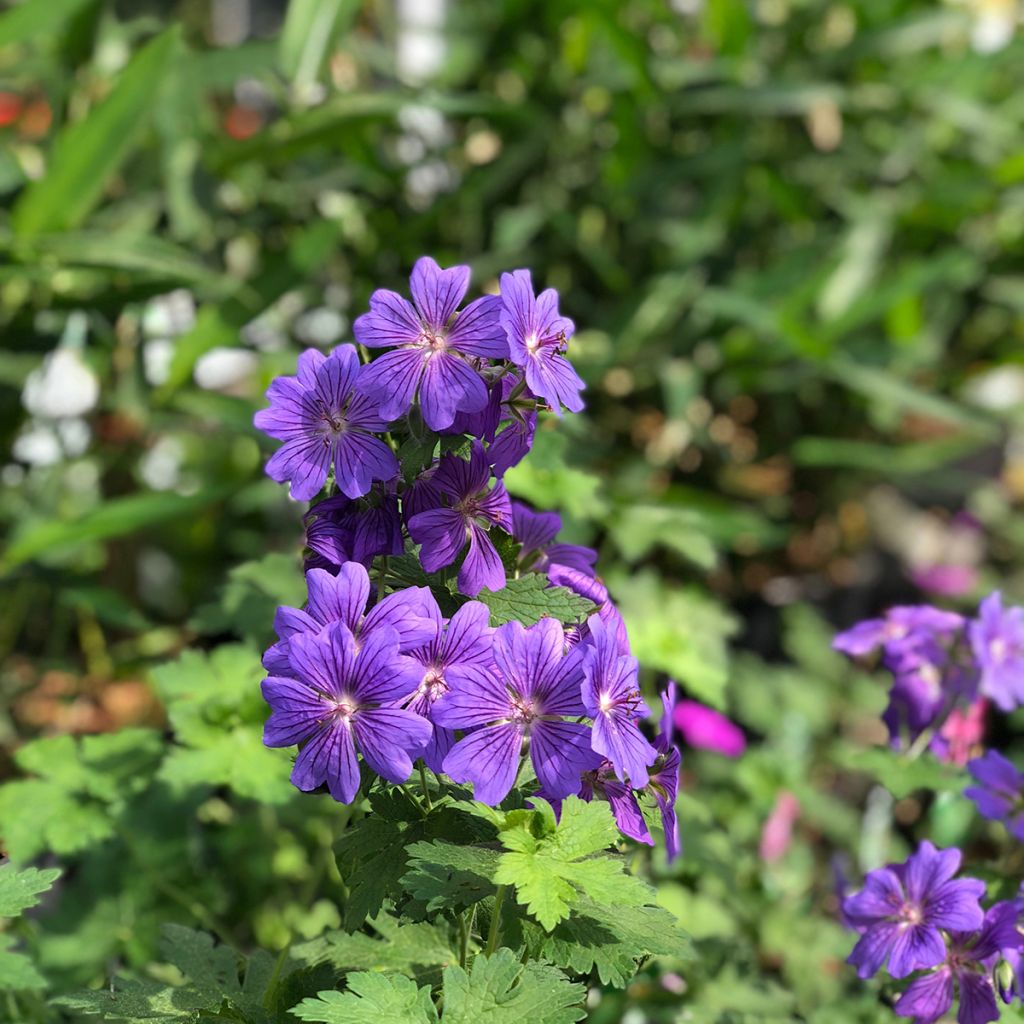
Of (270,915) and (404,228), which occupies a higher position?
(404,228)

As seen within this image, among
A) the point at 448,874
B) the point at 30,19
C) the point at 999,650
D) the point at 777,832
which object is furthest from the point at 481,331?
the point at 30,19

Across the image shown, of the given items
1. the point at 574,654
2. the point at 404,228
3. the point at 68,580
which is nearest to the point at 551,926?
the point at 574,654

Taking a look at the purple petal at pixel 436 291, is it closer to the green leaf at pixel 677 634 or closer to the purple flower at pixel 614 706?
the purple flower at pixel 614 706

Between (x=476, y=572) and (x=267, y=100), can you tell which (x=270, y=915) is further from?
(x=267, y=100)

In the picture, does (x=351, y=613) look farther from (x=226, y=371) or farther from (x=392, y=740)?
(x=226, y=371)

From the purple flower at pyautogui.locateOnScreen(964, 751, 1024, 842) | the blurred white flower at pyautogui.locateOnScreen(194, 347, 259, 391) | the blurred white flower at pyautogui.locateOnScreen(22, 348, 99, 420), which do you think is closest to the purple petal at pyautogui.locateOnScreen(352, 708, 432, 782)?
the purple flower at pyautogui.locateOnScreen(964, 751, 1024, 842)

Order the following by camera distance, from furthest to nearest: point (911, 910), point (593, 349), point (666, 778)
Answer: point (593, 349)
point (911, 910)
point (666, 778)
